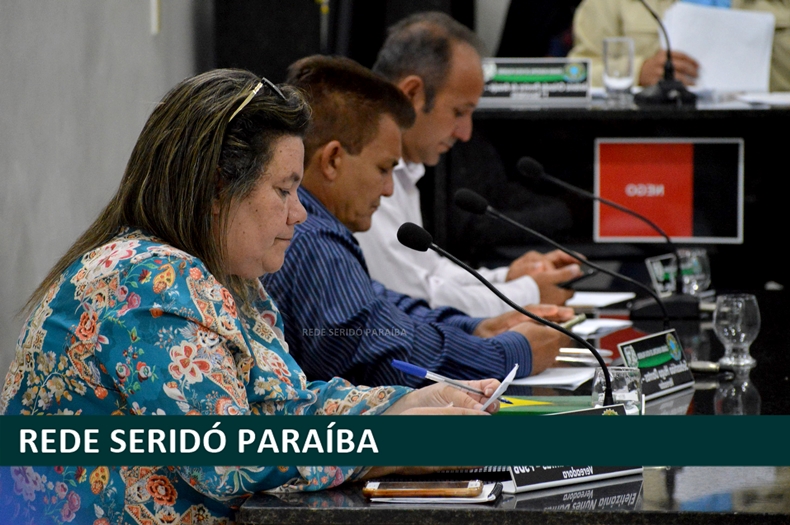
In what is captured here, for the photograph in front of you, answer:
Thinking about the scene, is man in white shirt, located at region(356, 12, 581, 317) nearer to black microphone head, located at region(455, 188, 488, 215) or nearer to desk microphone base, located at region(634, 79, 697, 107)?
black microphone head, located at region(455, 188, 488, 215)

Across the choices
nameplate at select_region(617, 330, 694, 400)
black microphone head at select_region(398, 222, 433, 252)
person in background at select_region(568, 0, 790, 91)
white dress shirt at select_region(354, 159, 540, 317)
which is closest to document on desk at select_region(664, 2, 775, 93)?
person in background at select_region(568, 0, 790, 91)

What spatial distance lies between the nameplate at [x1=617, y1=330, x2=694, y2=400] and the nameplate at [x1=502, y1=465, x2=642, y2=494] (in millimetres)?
405

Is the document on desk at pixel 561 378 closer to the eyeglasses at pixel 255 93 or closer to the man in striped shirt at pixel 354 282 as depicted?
the man in striped shirt at pixel 354 282

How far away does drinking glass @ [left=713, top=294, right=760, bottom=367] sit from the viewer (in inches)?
79.4

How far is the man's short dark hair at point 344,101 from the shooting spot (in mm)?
1977

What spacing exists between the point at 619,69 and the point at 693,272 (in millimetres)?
881

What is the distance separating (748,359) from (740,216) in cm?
140

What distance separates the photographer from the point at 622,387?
1.53 m

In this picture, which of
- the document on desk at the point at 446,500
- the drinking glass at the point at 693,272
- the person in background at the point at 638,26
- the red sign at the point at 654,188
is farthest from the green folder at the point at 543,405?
the person in background at the point at 638,26

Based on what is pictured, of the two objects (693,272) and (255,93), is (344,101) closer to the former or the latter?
(255,93)

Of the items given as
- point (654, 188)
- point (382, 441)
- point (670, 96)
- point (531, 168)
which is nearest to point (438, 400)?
point (382, 441)

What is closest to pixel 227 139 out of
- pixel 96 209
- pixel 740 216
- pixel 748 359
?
pixel 748 359

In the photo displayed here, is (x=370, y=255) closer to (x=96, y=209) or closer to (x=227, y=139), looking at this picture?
(x=96, y=209)

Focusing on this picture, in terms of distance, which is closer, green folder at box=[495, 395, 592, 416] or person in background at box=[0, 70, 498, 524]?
person in background at box=[0, 70, 498, 524]
